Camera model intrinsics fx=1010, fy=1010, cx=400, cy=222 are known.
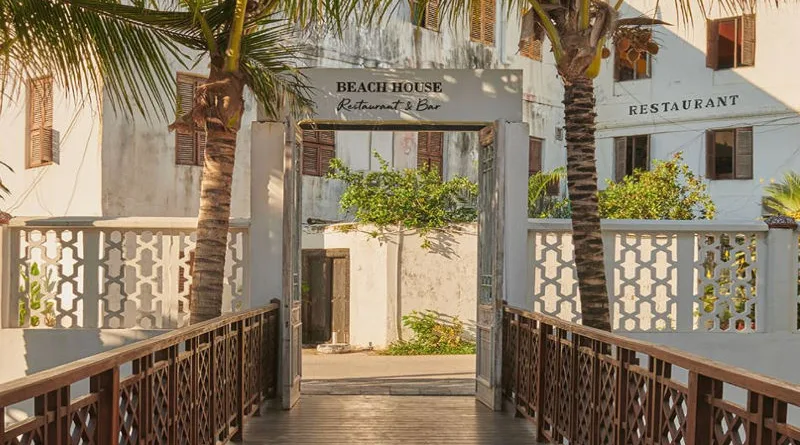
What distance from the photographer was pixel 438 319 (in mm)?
18094

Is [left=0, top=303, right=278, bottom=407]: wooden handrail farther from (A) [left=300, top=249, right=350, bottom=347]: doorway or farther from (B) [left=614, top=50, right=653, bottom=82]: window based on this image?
(B) [left=614, top=50, right=653, bottom=82]: window

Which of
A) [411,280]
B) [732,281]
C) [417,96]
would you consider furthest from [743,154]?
[417,96]

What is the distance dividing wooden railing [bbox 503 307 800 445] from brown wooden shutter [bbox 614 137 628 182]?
15.6m

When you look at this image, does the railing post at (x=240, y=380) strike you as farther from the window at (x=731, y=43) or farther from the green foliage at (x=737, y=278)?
the window at (x=731, y=43)

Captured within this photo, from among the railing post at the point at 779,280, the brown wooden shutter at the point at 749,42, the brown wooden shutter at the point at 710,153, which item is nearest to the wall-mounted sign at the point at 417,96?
the railing post at the point at 779,280

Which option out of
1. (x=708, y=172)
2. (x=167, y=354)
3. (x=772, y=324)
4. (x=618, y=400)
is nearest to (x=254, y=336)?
(x=167, y=354)

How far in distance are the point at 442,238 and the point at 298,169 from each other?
8082 mm

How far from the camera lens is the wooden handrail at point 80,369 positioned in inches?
131

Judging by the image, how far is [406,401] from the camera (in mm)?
10562

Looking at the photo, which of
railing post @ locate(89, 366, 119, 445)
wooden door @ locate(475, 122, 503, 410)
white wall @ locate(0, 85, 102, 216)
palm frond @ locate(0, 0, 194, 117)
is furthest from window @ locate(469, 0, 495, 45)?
railing post @ locate(89, 366, 119, 445)

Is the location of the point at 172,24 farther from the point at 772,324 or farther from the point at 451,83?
the point at 772,324

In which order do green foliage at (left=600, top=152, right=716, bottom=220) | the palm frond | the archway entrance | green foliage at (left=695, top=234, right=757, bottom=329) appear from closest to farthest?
the palm frond < the archway entrance < green foliage at (left=695, top=234, right=757, bottom=329) < green foliage at (left=600, top=152, right=716, bottom=220)

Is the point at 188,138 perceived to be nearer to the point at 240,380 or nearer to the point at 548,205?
the point at 548,205

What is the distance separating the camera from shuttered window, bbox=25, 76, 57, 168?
1822cm
